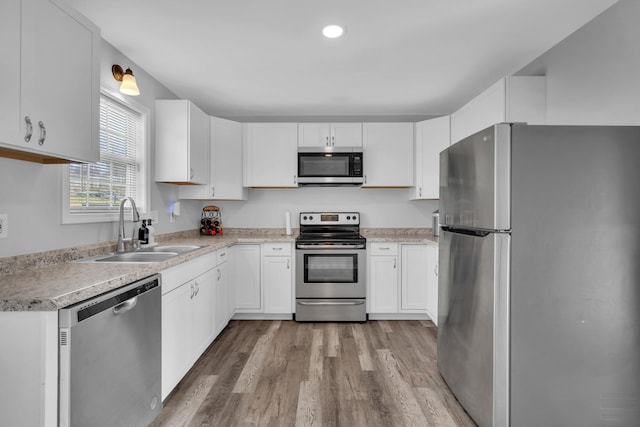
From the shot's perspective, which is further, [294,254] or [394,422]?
[294,254]

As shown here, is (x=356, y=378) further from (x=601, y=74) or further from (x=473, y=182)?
(x=601, y=74)

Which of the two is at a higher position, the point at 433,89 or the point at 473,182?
the point at 433,89

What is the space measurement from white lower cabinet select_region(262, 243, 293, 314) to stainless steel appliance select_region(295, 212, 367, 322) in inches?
3.9

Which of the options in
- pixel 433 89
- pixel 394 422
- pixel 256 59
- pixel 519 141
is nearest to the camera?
pixel 519 141

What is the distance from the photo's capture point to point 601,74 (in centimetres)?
212

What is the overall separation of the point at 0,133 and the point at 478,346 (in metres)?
2.30

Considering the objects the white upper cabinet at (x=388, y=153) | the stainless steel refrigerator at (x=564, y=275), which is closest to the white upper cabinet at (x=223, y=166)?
the white upper cabinet at (x=388, y=153)

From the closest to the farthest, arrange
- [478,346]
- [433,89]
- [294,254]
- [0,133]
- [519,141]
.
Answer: [0,133], [519,141], [478,346], [433,89], [294,254]

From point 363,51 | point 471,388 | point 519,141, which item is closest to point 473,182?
point 519,141

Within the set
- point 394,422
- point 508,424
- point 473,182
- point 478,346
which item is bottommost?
point 394,422

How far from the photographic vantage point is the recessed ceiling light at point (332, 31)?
7.19ft

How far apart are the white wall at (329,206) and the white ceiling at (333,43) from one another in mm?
1113

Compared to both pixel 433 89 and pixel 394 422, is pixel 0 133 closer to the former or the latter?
pixel 394 422

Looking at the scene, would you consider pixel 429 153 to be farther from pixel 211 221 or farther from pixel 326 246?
pixel 211 221
